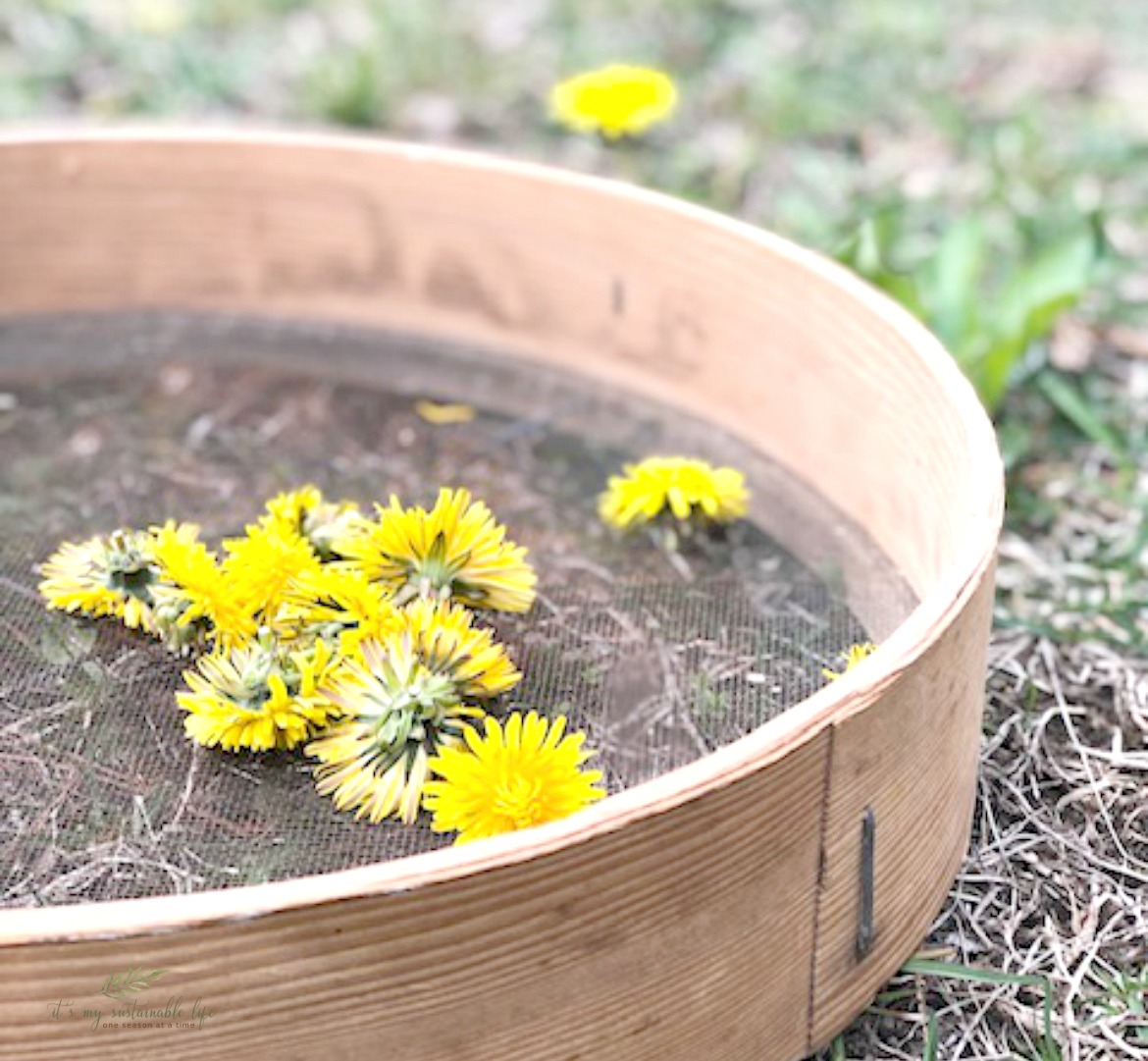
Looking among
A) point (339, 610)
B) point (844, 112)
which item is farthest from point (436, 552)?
point (844, 112)

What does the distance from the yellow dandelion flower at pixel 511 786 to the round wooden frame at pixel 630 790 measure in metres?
0.13

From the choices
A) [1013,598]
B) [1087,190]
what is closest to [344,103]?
[1087,190]

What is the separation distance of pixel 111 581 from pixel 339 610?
0.22m

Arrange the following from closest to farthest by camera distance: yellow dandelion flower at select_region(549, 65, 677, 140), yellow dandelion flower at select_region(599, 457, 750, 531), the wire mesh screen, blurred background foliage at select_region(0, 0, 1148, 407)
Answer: the wire mesh screen
yellow dandelion flower at select_region(599, 457, 750, 531)
yellow dandelion flower at select_region(549, 65, 677, 140)
blurred background foliage at select_region(0, 0, 1148, 407)

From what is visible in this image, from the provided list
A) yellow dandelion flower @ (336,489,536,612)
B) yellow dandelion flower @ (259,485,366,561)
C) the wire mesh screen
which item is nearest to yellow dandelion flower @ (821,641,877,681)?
A: the wire mesh screen

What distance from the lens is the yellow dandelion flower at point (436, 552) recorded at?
53.5 inches

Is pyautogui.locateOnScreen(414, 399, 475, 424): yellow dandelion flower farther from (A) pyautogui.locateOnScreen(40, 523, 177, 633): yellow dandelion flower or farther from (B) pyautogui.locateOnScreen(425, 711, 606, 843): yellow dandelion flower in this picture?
(B) pyautogui.locateOnScreen(425, 711, 606, 843): yellow dandelion flower

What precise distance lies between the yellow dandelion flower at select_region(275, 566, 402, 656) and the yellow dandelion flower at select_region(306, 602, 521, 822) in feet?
0.04

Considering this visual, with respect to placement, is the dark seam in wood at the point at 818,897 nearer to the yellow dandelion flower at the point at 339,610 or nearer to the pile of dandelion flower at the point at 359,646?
the pile of dandelion flower at the point at 359,646

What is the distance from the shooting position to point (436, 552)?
4.50ft

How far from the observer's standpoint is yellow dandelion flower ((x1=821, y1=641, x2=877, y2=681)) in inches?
54.4

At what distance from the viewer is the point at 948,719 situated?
3.95 ft

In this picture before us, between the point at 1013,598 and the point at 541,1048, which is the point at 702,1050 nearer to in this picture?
the point at 541,1048

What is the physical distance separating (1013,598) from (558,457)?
0.48m
